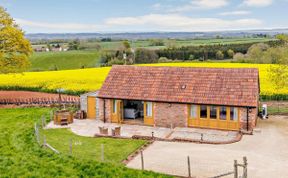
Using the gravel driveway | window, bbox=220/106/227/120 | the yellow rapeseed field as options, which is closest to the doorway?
window, bbox=220/106/227/120

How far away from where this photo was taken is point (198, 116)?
1067 inches

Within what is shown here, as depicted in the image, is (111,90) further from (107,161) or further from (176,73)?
(107,161)

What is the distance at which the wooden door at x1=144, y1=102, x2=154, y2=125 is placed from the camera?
92.8 ft

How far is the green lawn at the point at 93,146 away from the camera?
810 inches

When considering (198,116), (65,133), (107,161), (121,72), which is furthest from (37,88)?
(107,161)

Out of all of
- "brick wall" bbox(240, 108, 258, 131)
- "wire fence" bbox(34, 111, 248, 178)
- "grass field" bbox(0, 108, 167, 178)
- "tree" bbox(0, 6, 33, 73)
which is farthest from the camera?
"tree" bbox(0, 6, 33, 73)

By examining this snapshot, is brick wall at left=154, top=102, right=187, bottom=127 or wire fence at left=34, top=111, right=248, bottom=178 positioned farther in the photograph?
brick wall at left=154, top=102, right=187, bottom=127

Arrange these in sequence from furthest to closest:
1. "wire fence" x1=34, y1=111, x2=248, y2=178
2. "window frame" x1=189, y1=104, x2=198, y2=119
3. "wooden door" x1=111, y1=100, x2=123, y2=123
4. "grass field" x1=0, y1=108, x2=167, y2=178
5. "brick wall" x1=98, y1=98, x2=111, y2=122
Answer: "brick wall" x1=98, y1=98, x2=111, y2=122
"wooden door" x1=111, y1=100, x2=123, y2=123
"window frame" x1=189, y1=104, x2=198, y2=119
"grass field" x1=0, y1=108, x2=167, y2=178
"wire fence" x1=34, y1=111, x2=248, y2=178

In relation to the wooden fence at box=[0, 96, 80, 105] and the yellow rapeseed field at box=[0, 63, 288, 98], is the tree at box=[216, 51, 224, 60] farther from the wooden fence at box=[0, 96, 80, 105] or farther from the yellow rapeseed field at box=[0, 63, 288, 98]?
the wooden fence at box=[0, 96, 80, 105]

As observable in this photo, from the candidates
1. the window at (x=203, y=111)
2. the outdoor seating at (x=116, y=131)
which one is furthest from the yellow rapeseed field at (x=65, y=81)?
the outdoor seating at (x=116, y=131)

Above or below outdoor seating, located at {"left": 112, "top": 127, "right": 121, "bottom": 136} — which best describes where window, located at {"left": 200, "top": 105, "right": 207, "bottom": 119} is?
above

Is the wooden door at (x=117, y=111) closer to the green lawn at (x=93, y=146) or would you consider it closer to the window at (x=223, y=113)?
the green lawn at (x=93, y=146)

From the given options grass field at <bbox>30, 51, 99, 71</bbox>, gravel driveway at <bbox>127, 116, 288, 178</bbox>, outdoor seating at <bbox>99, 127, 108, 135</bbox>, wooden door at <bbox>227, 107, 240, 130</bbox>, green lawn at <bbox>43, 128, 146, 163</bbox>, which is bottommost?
gravel driveway at <bbox>127, 116, 288, 178</bbox>

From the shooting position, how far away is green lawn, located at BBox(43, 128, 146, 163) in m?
20.6
